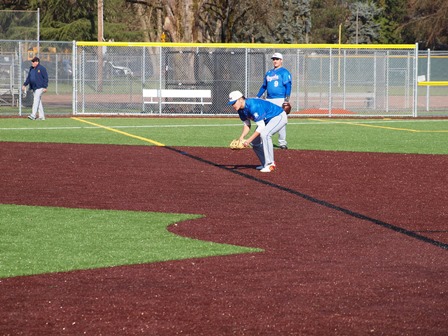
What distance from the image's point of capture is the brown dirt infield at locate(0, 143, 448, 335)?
6.69m

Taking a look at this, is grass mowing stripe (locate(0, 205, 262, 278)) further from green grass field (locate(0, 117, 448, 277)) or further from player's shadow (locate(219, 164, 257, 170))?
player's shadow (locate(219, 164, 257, 170))

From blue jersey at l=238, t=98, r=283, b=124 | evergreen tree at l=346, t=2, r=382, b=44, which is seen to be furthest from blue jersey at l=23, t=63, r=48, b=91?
evergreen tree at l=346, t=2, r=382, b=44

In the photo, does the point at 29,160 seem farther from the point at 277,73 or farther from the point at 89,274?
the point at 89,274

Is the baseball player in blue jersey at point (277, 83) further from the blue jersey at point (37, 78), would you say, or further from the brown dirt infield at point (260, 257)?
the blue jersey at point (37, 78)

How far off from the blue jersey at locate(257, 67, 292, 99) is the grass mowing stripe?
25.6ft

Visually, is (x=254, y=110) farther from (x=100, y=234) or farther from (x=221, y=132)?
(x=221, y=132)

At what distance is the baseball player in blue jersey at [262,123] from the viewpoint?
15.1m

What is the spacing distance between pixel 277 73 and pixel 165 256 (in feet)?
34.0

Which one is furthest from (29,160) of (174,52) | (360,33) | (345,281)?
(360,33)

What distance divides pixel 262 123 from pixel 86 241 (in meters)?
6.19

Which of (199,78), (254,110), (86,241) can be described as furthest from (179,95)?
(86,241)

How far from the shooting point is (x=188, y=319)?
6699 millimetres

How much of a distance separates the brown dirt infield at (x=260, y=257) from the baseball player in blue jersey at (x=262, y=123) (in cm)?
38

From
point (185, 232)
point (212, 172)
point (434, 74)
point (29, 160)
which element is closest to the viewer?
point (185, 232)
